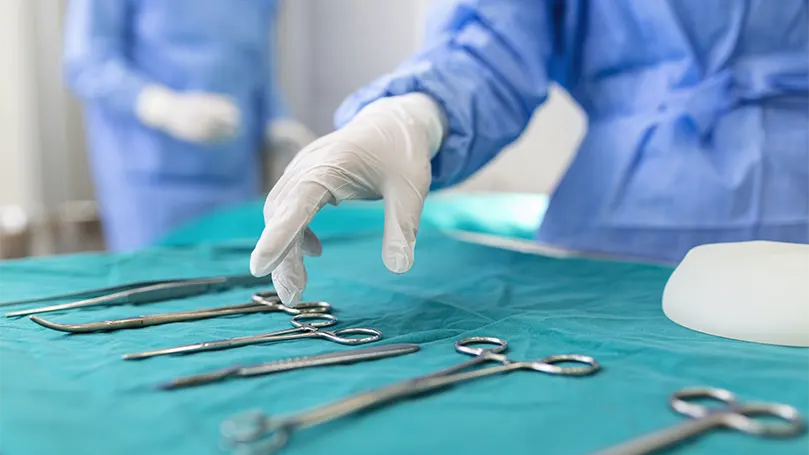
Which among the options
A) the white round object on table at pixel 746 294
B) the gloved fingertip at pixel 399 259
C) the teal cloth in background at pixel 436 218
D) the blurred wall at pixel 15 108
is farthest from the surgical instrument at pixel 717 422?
the blurred wall at pixel 15 108

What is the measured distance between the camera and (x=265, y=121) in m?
2.50

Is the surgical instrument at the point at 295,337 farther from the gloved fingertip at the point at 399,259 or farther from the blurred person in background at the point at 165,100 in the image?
the blurred person in background at the point at 165,100

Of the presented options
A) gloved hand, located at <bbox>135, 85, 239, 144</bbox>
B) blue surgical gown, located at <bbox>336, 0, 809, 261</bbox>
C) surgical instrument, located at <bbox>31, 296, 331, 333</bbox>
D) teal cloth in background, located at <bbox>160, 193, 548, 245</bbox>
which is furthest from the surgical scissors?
gloved hand, located at <bbox>135, 85, 239, 144</bbox>

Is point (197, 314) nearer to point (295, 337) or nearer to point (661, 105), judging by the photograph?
point (295, 337)

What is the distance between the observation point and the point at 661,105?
0.98 m

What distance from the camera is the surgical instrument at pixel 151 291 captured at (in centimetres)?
69

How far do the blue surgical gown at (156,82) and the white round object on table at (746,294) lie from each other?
1781 mm

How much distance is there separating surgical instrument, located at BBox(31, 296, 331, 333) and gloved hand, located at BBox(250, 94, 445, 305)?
1.5 inches

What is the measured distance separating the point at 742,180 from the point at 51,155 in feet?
8.58

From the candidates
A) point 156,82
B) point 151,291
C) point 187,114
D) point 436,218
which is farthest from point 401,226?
point 156,82

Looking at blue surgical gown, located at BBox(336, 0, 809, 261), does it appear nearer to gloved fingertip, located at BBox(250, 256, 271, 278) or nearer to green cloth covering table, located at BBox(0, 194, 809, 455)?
green cloth covering table, located at BBox(0, 194, 809, 455)

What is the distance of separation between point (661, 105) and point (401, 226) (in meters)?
0.48

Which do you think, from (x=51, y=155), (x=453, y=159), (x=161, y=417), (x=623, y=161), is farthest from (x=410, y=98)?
(x=51, y=155)

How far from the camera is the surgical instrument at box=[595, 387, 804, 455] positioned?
363mm
